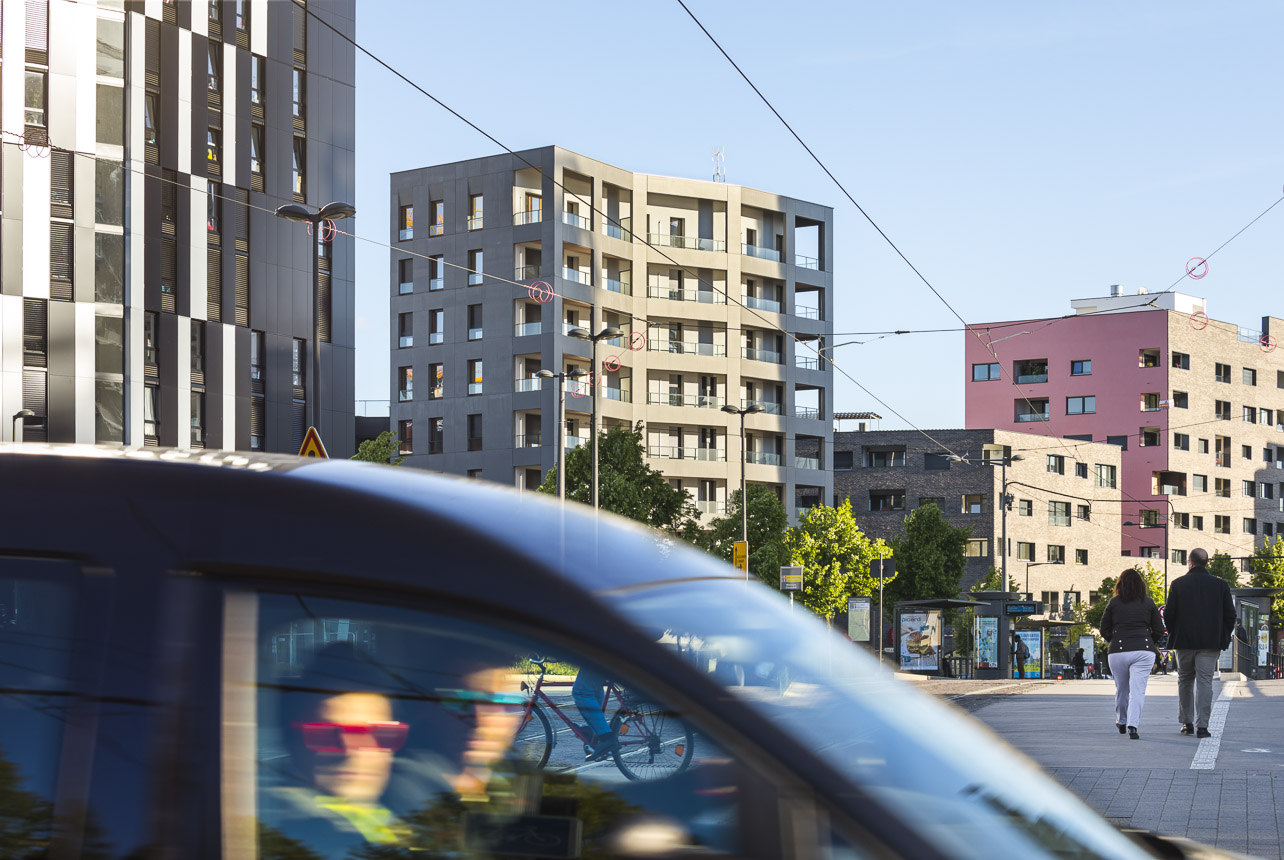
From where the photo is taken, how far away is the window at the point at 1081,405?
4063 inches

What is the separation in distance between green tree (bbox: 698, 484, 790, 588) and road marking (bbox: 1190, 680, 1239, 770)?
36.9 meters

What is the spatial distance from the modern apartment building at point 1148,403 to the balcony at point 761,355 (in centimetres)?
2401

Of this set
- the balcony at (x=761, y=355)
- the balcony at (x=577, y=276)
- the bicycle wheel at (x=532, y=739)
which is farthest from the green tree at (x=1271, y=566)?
the bicycle wheel at (x=532, y=739)

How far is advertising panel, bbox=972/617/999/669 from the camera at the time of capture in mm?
40656

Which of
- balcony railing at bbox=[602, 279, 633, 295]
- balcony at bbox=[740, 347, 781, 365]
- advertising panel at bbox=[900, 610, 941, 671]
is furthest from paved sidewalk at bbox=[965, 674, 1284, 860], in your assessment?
balcony at bbox=[740, 347, 781, 365]

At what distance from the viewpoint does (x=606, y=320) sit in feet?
256

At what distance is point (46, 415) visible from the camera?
148 feet

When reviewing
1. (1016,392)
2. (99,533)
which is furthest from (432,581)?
(1016,392)

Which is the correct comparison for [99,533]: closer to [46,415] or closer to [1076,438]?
[46,415]

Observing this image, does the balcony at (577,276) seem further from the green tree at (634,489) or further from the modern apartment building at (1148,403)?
the modern apartment building at (1148,403)

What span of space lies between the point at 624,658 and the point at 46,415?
46861mm

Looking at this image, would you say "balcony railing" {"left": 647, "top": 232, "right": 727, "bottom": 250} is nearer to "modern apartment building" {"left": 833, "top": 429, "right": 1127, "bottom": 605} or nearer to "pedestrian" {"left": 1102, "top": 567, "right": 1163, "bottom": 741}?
"modern apartment building" {"left": 833, "top": 429, "right": 1127, "bottom": 605}

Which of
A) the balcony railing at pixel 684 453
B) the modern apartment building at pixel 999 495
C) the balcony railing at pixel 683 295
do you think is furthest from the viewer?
the modern apartment building at pixel 999 495

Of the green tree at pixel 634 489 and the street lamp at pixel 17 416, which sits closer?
the street lamp at pixel 17 416
